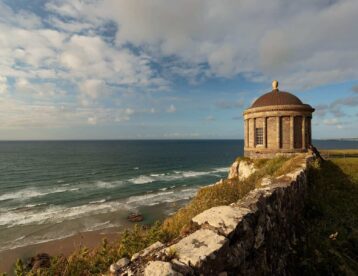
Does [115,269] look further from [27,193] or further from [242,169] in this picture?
[27,193]

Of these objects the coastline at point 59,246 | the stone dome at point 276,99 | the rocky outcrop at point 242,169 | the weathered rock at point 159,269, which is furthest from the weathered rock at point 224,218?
the stone dome at point 276,99

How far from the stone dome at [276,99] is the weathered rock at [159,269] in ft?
75.5

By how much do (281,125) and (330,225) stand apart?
15.5 meters

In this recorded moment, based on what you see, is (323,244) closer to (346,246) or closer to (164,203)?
(346,246)

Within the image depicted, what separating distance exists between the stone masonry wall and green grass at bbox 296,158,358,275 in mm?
775

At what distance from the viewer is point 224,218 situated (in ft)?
14.3

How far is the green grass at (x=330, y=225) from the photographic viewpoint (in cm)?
690

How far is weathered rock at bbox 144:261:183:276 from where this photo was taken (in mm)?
2932

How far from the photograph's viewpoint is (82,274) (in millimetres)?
4426

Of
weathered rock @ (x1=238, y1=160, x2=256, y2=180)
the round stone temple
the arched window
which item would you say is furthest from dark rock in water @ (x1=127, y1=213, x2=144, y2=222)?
the arched window

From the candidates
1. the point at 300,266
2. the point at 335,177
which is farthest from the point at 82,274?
the point at 335,177

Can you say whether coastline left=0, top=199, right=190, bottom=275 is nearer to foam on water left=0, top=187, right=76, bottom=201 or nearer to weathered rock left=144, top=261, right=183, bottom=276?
weathered rock left=144, top=261, right=183, bottom=276

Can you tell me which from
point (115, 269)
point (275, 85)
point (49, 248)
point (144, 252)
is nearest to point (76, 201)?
point (49, 248)

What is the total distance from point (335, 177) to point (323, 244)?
26.2 ft
